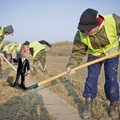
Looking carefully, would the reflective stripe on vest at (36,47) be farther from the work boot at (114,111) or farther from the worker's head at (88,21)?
the worker's head at (88,21)

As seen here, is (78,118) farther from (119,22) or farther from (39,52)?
(39,52)

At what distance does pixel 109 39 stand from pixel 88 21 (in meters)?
0.58

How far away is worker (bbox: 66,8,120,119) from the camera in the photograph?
15.9 ft

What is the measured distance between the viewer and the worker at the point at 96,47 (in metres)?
4.84

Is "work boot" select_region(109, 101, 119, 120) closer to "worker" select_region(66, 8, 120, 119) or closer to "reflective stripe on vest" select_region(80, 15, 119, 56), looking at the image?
"worker" select_region(66, 8, 120, 119)

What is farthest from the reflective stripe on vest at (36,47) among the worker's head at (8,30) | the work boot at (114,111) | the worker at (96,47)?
the work boot at (114,111)

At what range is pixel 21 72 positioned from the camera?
870 centimetres

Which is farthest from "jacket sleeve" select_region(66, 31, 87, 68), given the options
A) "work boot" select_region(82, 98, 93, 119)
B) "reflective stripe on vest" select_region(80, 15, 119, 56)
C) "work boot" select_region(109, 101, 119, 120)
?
"work boot" select_region(109, 101, 119, 120)

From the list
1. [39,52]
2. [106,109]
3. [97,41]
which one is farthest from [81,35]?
[39,52]

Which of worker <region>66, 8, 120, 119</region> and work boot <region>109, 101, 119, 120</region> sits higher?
worker <region>66, 8, 120, 119</region>

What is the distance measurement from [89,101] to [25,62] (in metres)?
3.73

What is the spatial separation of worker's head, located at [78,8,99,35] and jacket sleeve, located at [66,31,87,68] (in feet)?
1.78

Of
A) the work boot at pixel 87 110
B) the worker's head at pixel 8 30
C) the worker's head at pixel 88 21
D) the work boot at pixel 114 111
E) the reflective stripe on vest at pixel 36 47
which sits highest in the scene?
the worker's head at pixel 88 21

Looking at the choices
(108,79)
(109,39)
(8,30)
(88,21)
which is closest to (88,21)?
(88,21)
